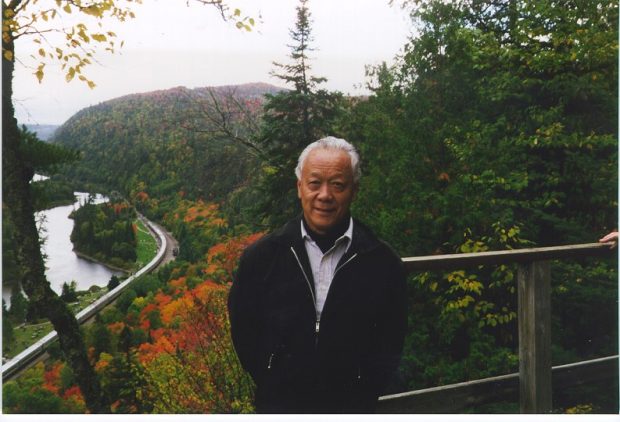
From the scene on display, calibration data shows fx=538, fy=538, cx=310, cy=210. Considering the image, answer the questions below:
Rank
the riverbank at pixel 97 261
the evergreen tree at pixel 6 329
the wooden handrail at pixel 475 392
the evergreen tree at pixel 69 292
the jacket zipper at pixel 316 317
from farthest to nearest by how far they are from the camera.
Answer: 1. the riverbank at pixel 97 261
2. the evergreen tree at pixel 69 292
3. the evergreen tree at pixel 6 329
4. the wooden handrail at pixel 475 392
5. the jacket zipper at pixel 316 317

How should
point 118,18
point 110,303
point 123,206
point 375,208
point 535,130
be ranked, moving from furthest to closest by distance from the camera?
point 535,130 → point 375,208 → point 123,206 → point 110,303 → point 118,18

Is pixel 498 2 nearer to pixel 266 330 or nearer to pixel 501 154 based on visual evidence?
pixel 501 154

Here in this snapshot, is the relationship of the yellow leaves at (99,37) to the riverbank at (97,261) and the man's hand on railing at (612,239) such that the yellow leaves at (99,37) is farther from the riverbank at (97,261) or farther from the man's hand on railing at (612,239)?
the man's hand on railing at (612,239)

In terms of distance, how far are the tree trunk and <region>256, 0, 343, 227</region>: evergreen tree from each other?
145 cm

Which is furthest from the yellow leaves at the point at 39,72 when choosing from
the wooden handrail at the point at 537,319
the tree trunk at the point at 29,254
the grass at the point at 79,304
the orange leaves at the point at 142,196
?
the wooden handrail at the point at 537,319

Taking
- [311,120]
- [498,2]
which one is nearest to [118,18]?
[311,120]

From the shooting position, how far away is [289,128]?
410 centimetres

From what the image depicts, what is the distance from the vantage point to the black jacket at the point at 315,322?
1.68 metres

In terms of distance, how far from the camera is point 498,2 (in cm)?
490

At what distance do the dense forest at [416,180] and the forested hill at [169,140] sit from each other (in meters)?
0.01

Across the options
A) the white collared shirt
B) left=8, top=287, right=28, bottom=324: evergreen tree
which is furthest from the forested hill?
the white collared shirt

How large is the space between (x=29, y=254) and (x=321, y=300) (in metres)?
2.42

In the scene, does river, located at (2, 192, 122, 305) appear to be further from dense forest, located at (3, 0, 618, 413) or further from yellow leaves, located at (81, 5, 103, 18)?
yellow leaves, located at (81, 5, 103, 18)

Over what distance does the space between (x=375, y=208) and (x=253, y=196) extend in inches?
42.9
